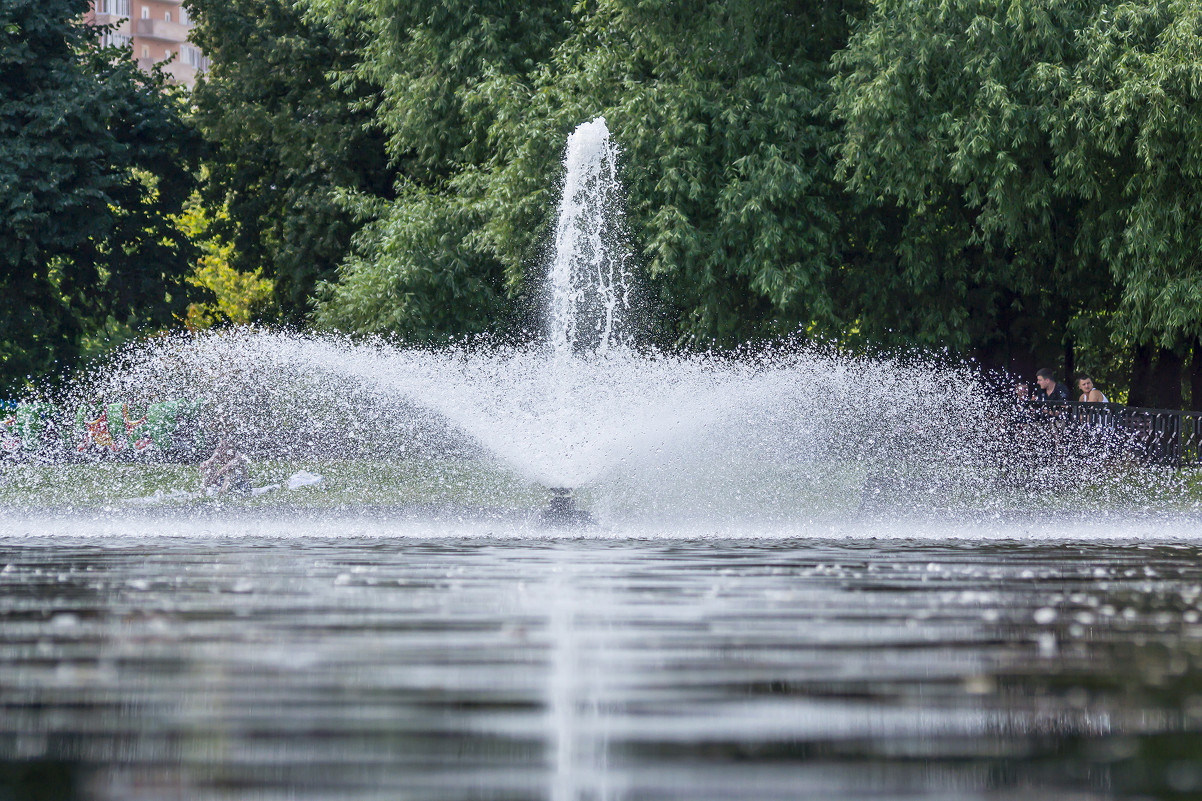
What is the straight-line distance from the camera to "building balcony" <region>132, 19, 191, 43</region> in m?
144

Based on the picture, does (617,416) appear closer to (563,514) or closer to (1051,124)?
(563,514)

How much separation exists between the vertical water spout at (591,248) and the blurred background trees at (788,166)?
1.25ft

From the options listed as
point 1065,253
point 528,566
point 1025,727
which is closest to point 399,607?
point 528,566

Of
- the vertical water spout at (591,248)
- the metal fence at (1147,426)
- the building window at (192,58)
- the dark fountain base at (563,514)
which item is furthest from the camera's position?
the building window at (192,58)

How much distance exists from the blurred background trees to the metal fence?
51.6 inches

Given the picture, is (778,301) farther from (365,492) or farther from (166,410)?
(166,410)

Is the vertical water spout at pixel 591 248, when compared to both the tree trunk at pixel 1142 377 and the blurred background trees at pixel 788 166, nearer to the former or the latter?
the blurred background trees at pixel 788 166

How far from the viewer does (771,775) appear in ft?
16.4

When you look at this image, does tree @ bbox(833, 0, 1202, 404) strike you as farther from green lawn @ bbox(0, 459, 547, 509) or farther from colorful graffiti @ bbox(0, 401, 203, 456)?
colorful graffiti @ bbox(0, 401, 203, 456)

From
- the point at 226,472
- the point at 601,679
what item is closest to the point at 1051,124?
the point at 226,472

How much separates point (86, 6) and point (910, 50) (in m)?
21.7

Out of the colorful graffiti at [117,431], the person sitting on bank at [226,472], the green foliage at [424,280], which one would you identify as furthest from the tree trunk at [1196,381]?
the colorful graffiti at [117,431]

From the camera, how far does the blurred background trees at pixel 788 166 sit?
25.8 m

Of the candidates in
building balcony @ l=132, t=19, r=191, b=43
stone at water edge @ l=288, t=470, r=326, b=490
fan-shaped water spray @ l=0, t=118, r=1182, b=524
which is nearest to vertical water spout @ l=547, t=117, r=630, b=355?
fan-shaped water spray @ l=0, t=118, r=1182, b=524
